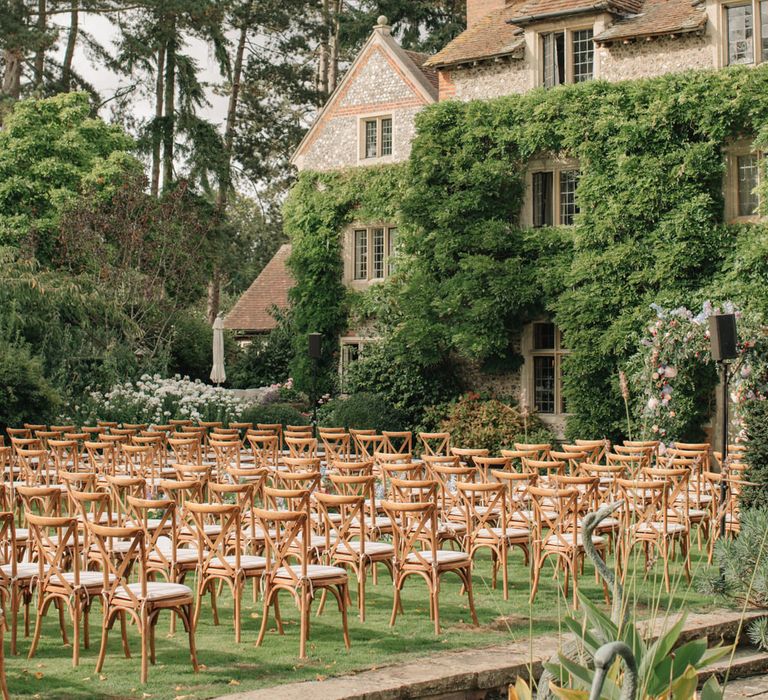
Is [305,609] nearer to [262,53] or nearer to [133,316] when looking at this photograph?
[133,316]

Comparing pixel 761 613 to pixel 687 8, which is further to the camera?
pixel 687 8

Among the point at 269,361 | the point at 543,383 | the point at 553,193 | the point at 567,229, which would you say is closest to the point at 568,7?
the point at 553,193

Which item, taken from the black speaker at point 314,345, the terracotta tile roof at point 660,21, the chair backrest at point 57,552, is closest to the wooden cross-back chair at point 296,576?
the chair backrest at point 57,552

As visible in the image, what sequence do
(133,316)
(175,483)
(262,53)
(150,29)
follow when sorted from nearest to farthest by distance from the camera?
(175,483) < (133,316) < (150,29) < (262,53)

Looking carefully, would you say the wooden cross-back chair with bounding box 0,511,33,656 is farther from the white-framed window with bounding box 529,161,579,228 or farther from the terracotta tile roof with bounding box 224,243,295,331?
the terracotta tile roof with bounding box 224,243,295,331

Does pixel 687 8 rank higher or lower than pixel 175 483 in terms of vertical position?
higher

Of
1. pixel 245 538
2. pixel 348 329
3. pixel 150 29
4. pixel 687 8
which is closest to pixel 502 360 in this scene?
pixel 348 329

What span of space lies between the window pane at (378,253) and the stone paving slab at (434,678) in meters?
18.6

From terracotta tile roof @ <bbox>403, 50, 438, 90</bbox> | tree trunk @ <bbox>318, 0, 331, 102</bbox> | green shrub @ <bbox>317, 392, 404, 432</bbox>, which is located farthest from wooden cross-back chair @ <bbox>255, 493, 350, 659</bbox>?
tree trunk @ <bbox>318, 0, 331, 102</bbox>

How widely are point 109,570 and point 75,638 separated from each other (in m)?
0.56

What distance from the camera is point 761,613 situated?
28.1 ft

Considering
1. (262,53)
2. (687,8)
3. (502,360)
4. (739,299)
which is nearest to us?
(739,299)

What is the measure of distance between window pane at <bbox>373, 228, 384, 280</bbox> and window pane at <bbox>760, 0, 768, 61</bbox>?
371 inches

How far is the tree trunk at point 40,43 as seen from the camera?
31953 millimetres
